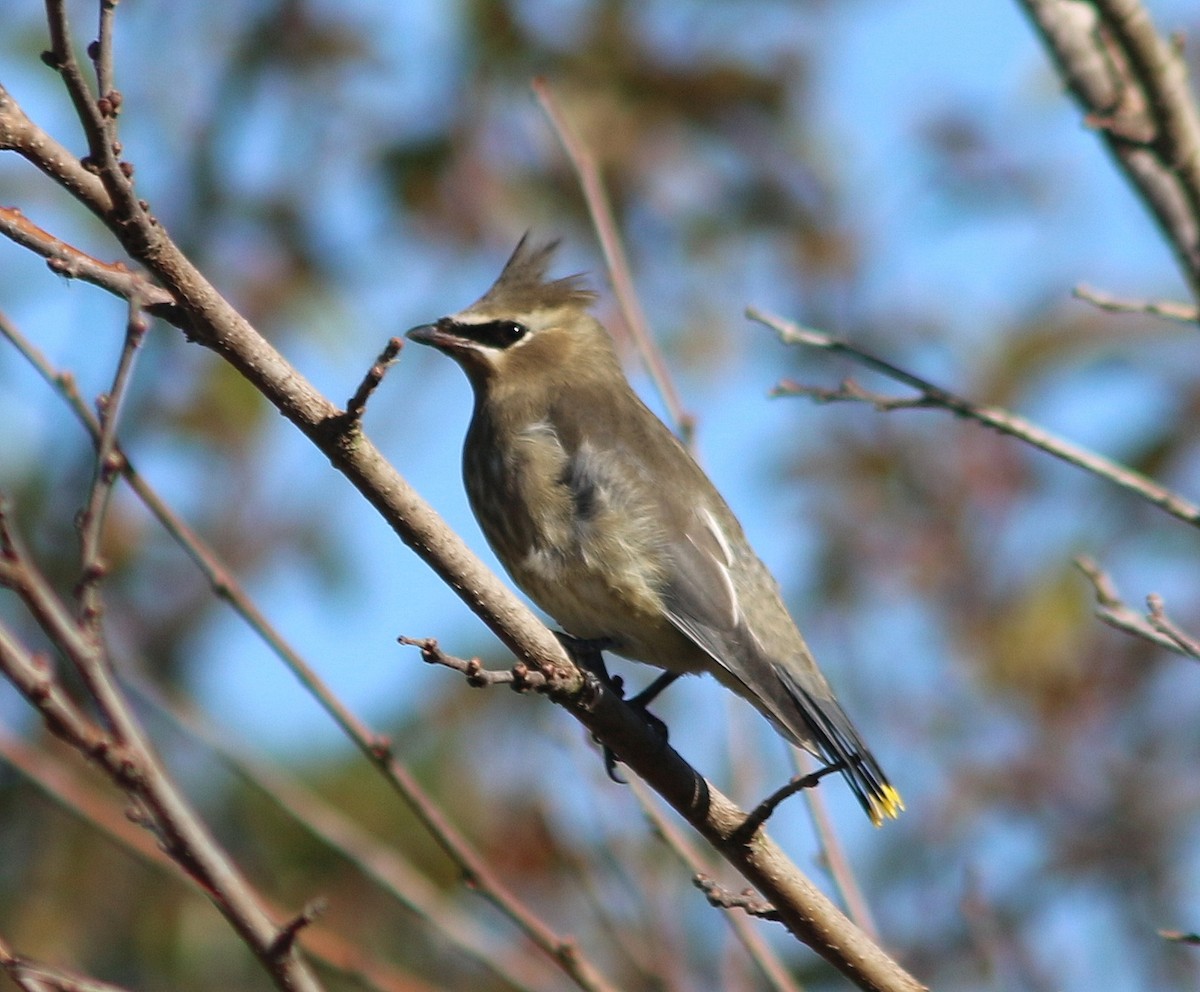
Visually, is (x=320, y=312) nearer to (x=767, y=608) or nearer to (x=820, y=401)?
(x=767, y=608)

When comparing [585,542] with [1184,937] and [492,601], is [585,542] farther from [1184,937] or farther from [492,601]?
[1184,937]

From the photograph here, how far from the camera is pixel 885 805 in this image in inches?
154

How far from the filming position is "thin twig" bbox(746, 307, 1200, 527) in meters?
3.27

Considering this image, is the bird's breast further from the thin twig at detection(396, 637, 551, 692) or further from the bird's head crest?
the thin twig at detection(396, 637, 551, 692)

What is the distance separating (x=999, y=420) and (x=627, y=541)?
1108 millimetres

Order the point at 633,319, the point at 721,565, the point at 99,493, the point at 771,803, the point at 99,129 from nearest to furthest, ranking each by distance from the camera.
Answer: the point at 99,493, the point at 99,129, the point at 771,803, the point at 633,319, the point at 721,565

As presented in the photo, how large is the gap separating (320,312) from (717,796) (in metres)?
4.45

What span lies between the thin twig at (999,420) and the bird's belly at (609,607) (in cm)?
75

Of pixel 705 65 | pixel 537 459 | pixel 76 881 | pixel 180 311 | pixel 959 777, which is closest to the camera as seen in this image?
pixel 180 311

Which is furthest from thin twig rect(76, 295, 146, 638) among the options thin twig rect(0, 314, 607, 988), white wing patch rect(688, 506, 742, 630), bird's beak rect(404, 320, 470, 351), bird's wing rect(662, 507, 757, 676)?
bird's beak rect(404, 320, 470, 351)

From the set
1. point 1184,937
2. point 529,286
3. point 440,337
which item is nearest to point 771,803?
point 1184,937

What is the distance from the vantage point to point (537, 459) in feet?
14.7

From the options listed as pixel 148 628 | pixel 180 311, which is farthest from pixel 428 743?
pixel 180 311

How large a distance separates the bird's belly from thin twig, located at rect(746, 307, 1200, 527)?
0.75 meters
